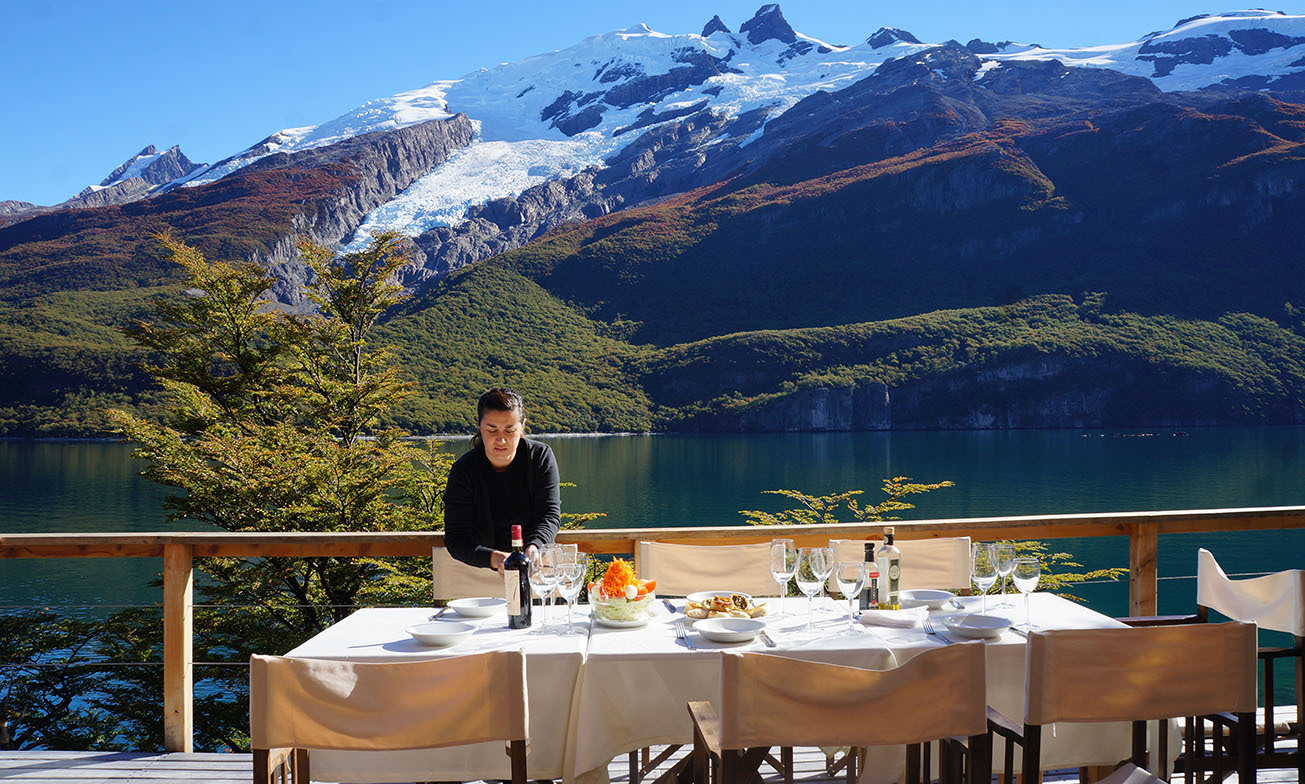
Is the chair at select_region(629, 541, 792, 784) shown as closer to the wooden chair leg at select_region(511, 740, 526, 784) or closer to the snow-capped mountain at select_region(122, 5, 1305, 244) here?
the wooden chair leg at select_region(511, 740, 526, 784)

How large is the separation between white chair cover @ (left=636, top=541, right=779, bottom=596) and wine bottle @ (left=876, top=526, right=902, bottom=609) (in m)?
0.65

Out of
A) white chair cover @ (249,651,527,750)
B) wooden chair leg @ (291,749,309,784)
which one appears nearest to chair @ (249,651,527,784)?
white chair cover @ (249,651,527,750)

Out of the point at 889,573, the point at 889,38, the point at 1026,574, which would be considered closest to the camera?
the point at 1026,574

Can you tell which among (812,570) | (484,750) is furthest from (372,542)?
(812,570)

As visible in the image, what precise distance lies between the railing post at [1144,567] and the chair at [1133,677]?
158cm

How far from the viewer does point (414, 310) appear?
72.8 m

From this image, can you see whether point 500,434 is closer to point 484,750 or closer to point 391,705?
point 484,750

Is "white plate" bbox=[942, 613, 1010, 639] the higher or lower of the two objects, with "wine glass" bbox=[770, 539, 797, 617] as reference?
lower

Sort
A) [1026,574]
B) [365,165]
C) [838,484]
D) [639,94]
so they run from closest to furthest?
[1026,574], [838,484], [365,165], [639,94]

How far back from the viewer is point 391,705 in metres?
1.73

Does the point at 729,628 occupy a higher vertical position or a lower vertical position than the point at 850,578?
lower

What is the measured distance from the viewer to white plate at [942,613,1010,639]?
2.34m

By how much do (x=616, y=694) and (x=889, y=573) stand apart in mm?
905

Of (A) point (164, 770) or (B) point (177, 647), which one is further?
(B) point (177, 647)
